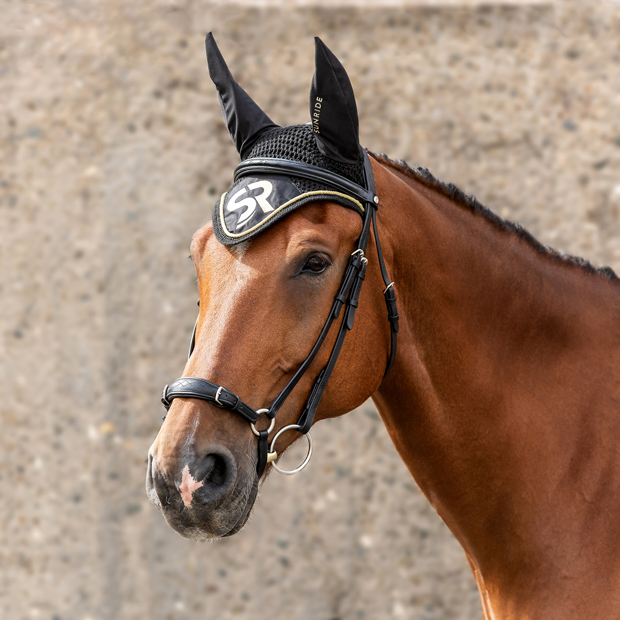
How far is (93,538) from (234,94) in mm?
4501

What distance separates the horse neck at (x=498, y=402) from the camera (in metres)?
1.92

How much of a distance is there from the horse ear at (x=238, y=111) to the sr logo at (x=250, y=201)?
32 cm

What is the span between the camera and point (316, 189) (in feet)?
5.93

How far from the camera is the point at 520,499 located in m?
1.94

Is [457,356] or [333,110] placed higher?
[333,110]

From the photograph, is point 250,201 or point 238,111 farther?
point 238,111

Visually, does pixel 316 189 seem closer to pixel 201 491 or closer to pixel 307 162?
pixel 307 162

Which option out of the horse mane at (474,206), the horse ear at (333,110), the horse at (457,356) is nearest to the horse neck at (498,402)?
the horse at (457,356)

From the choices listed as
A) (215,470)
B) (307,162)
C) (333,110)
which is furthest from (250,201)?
(215,470)

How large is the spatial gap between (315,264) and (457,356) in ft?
1.96

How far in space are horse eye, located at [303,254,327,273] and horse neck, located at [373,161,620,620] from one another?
10.5 inches

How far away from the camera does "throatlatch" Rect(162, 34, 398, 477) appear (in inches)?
67.7

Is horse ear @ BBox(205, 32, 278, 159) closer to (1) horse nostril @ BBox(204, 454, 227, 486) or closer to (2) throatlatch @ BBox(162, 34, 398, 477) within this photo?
(2) throatlatch @ BBox(162, 34, 398, 477)

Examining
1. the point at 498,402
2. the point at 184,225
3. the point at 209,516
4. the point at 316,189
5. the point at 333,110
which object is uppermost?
the point at 184,225
